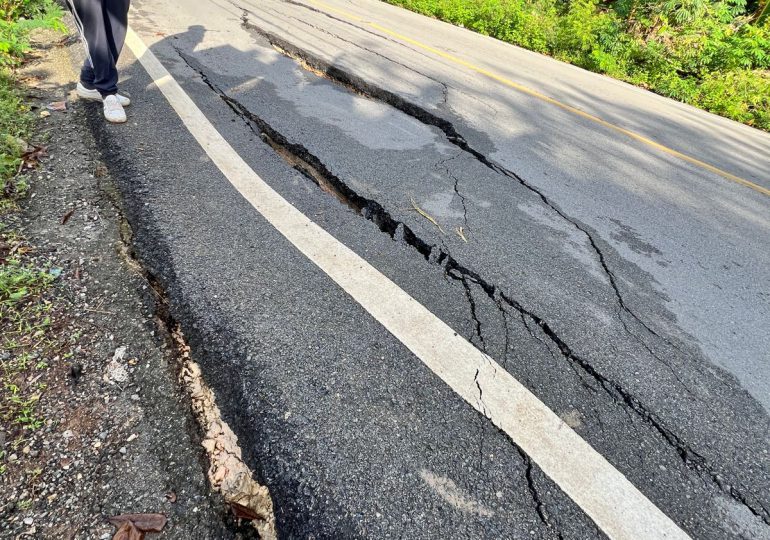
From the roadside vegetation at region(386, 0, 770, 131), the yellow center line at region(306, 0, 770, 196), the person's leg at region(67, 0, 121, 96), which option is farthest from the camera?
the roadside vegetation at region(386, 0, 770, 131)

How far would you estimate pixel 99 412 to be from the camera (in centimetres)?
130

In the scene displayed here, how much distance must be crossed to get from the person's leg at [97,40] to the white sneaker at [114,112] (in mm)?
136

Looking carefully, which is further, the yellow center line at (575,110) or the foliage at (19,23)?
the yellow center line at (575,110)

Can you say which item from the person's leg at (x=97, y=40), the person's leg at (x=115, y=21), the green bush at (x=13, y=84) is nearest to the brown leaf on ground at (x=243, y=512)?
the green bush at (x=13, y=84)

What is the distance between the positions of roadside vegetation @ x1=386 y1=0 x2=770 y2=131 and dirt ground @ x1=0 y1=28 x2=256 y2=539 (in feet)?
35.7

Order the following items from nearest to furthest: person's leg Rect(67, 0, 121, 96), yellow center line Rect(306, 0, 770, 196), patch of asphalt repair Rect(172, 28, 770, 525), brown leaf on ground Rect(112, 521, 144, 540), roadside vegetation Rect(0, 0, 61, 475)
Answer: brown leaf on ground Rect(112, 521, 144, 540) < roadside vegetation Rect(0, 0, 61, 475) < patch of asphalt repair Rect(172, 28, 770, 525) < person's leg Rect(67, 0, 121, 96) < yellow center line Rect(306, 0, 770, 196)

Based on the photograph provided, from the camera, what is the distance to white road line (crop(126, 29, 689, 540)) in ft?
4.25

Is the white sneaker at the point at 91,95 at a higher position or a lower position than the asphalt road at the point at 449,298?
lower

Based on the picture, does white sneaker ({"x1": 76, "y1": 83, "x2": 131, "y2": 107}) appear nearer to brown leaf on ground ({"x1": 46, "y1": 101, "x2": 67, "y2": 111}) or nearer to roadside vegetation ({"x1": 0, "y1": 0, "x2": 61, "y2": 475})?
brown leaf on ground ({"x1": 46, "y1": 101, "x2": 67, "y2": 111})

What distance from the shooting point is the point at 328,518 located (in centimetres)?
117

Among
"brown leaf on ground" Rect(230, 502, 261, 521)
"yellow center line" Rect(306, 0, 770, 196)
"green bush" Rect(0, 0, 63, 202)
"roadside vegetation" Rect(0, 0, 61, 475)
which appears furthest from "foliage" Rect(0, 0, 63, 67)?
"yellow center line" Rect(306, 0, 770, 196)

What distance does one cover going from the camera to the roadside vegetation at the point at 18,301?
4.13ft

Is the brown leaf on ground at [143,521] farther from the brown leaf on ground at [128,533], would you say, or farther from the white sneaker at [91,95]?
the white sneaker at [91,95]

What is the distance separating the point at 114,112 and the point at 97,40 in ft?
1.83
